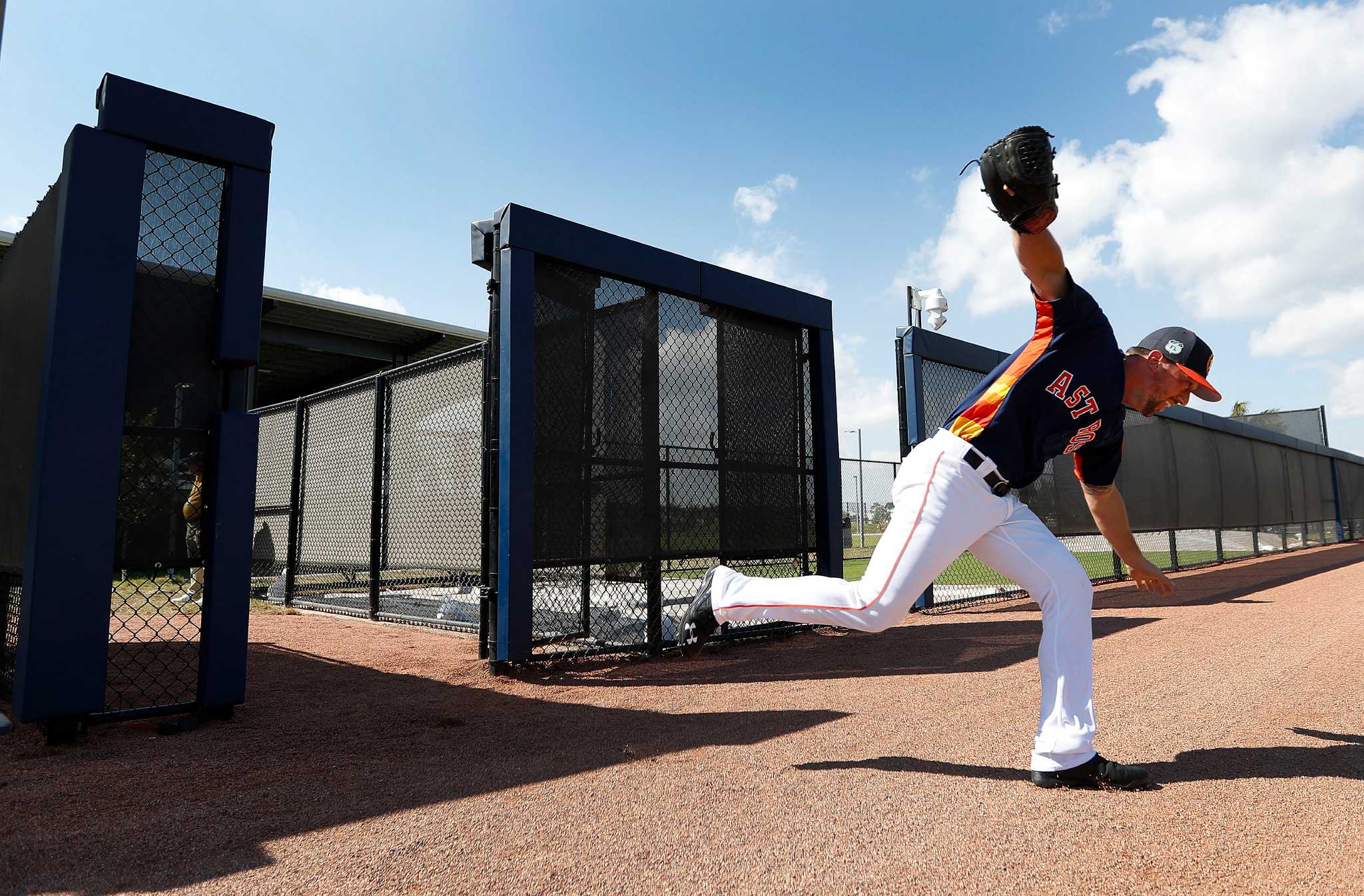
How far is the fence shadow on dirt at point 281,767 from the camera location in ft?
6.67

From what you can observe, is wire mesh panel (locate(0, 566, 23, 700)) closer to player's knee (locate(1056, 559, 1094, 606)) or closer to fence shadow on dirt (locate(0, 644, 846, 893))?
fence shadow on dirt (locate(0, 644, 846, 893))

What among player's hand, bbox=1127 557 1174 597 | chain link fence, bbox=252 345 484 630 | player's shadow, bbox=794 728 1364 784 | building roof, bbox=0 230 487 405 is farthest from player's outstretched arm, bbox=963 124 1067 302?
building roof, bbox=0 230 487 405

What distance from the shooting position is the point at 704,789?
2559 mm

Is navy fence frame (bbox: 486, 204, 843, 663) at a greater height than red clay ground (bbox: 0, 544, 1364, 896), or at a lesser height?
greater

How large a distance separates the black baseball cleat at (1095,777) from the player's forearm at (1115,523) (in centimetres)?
88

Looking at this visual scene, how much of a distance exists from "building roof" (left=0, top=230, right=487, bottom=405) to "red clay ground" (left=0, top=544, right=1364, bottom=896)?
1531 cm

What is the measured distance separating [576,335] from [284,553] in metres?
5.75

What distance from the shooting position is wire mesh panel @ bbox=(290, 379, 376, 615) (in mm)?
7727

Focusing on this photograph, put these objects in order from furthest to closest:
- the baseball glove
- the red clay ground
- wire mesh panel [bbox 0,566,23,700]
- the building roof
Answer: the building roof < wire mesh panel [bbox 0,566,23,700] < the baseball glove < the red clay ground

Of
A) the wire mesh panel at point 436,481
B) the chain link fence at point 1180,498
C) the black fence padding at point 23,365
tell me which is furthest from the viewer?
the chain link fence at point 1180,498

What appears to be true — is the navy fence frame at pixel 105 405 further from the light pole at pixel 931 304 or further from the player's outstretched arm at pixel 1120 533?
the light pole at pixel 931 304

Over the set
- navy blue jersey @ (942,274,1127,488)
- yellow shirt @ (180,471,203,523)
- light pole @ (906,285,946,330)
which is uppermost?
light pole @ (906,285,946,330)

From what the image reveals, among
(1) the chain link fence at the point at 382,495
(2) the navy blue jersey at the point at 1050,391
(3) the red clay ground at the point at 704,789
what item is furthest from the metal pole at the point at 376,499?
(2) the navy blue jersey at the point at 1050,391

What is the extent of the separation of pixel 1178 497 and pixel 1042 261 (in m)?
12.9
